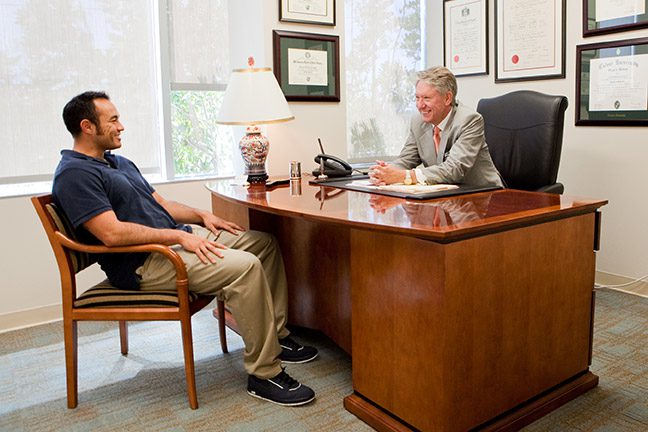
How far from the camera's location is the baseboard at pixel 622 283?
3.24 meters

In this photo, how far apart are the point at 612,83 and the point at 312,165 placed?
170 centimetres

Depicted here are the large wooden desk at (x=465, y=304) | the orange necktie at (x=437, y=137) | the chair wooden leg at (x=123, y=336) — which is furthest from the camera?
the orange necktie at (x=437, y=137)

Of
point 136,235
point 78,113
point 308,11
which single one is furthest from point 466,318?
point 308,11

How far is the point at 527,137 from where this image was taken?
3033mm

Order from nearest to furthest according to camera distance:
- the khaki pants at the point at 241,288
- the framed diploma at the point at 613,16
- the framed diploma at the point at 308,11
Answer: the khaki pants at the point at 241,288
the framed diploma at the point at 613,16
the framed diploma at the point at 308,11

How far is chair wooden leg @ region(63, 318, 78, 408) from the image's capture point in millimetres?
2080

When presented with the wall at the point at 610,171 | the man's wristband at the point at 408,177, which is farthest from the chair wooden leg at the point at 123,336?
the wall at the point at 610,171

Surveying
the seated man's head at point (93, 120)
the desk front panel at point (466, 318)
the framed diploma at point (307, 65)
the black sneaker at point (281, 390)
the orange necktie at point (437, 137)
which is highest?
the framed diploma at point (307, 65)

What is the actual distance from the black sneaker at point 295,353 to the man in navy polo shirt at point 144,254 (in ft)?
0.96

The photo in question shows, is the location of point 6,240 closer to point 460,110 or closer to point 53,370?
point 53,370

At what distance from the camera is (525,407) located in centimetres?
195

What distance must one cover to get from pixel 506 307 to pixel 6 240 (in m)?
2.41

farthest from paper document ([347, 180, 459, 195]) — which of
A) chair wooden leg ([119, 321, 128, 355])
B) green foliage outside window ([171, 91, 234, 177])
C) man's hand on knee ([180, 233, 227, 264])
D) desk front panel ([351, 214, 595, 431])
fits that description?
green foliage outside window ([171, 91, 234, 177])

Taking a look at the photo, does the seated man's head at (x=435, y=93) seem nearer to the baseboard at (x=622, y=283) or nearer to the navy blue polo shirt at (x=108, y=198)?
the navy blue polo shirt at (x=108, y=198)
